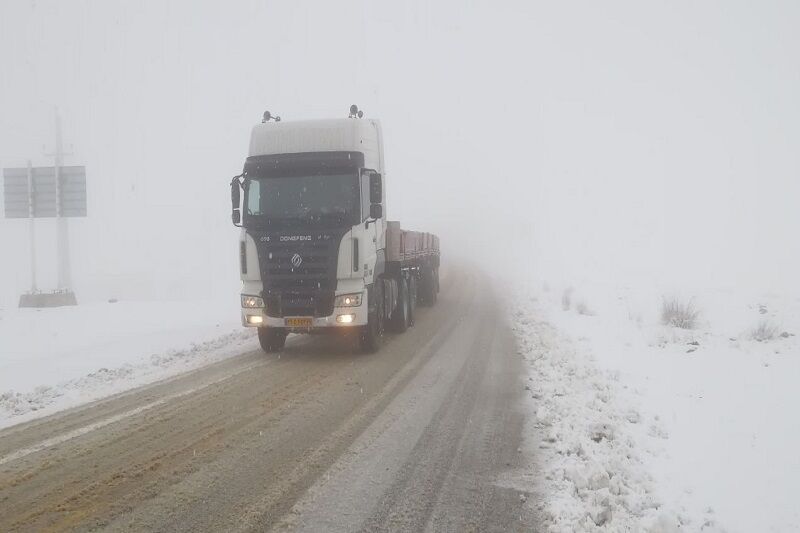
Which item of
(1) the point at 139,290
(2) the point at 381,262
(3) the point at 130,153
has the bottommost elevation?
(1) the point at 139,290

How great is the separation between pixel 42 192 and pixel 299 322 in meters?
26.9

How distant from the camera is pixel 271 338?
34.7ft

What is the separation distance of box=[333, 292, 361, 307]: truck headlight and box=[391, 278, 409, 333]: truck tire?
9.86 ft

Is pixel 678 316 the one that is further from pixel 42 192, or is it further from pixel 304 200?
pixel 42 192

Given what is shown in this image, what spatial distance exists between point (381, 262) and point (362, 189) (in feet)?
6.11

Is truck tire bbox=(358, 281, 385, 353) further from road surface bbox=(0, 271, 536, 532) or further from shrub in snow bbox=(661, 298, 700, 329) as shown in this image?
shrub in snow bbox=(661, 298, 700, 329)

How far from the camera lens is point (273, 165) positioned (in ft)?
33.1

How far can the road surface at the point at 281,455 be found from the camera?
13.2 ft

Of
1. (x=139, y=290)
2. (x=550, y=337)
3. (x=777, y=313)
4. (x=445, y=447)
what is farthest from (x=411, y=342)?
(x=139, y=290)

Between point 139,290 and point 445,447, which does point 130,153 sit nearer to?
point 139,290

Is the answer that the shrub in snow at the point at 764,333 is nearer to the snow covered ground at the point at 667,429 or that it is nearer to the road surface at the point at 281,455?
the snow covered ground at the point at 667,429

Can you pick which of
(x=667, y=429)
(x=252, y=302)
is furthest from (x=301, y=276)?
(x=667, y=429)

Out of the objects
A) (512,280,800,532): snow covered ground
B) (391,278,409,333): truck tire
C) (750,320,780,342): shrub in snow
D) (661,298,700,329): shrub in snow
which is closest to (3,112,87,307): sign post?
(391,278,409,333): truck tire

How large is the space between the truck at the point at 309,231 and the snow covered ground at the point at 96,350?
195 cm
